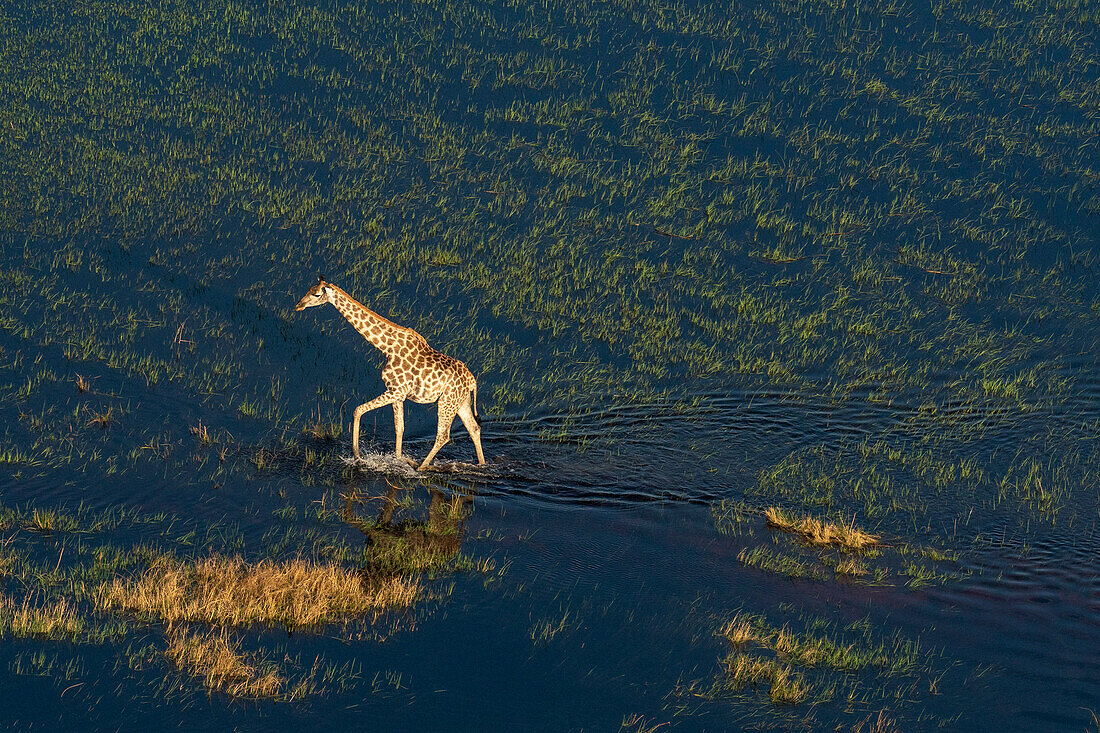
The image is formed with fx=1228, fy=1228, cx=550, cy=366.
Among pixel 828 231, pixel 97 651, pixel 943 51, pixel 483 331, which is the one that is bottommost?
pixel 97 651

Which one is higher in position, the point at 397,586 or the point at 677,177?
the point at 677,177

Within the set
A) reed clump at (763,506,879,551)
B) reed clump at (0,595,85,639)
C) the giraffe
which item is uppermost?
the giraffe

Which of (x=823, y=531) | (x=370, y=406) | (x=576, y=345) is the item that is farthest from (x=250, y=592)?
(x=576, y=345)

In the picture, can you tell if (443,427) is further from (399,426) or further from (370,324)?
(370,324)

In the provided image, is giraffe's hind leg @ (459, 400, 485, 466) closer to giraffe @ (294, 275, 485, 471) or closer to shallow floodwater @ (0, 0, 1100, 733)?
giraffe @ (294, 275, 485, 471)

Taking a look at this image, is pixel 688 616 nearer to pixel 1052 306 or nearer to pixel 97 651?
pixel 97 651

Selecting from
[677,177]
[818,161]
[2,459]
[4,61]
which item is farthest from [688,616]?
[4,61]

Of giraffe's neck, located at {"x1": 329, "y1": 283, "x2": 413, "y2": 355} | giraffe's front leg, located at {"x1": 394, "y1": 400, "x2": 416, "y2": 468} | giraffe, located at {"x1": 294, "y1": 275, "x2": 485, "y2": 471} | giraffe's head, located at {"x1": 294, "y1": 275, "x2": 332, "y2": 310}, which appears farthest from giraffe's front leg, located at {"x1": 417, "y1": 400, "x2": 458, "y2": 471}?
giraffe's head, located at {"x1": 294, "y1": 275, "x2": 332, "y2": 310}

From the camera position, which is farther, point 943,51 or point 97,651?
point 943,51

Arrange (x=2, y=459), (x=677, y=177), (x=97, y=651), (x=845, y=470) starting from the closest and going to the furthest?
(x=97, y=651) < (x=2, y=459) < (x=845, y=470) < (x=677, y=177)
